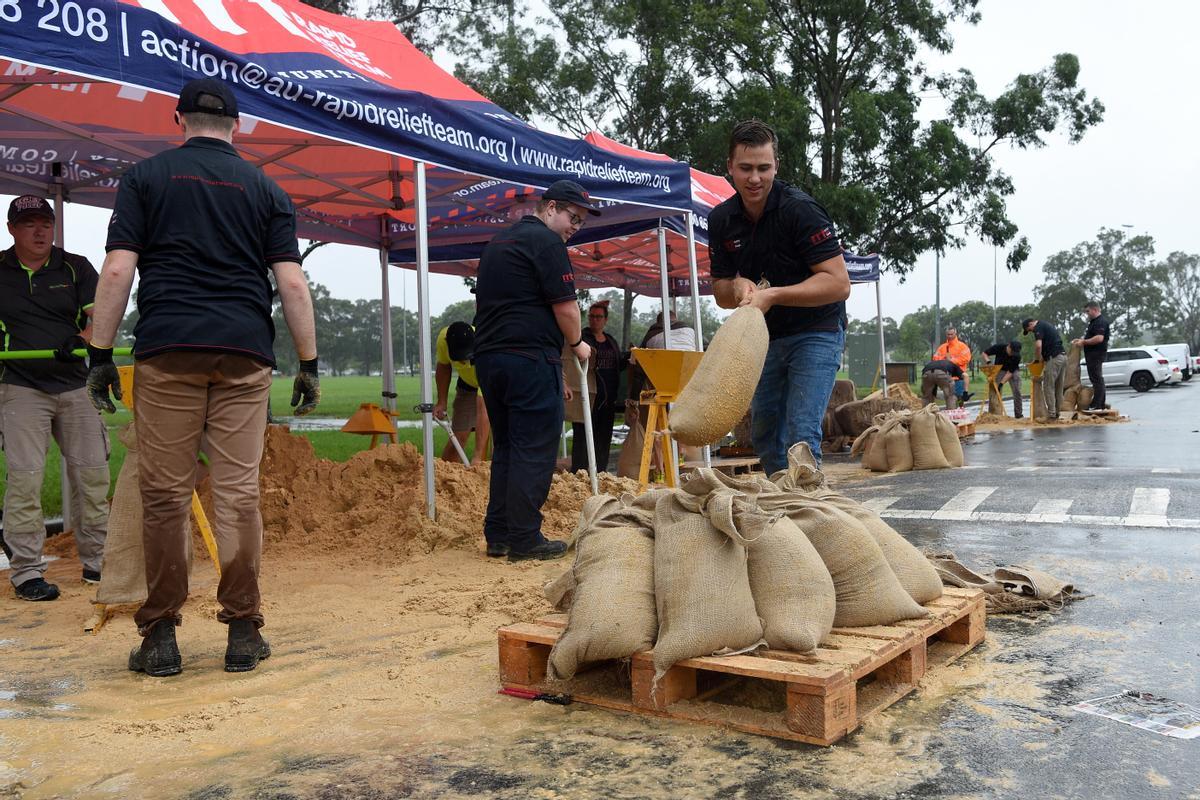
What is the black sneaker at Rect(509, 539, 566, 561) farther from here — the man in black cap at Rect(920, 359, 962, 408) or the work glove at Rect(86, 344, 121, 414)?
the man in black cap at Rect(920, 359, 962, 408)

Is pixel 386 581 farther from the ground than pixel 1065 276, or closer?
closer

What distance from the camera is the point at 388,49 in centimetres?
787

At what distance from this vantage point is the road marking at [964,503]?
7.23 meters

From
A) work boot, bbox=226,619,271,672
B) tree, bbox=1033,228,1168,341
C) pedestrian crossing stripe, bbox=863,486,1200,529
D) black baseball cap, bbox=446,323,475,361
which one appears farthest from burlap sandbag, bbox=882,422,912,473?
tree, bbox=1033,228,1168,341

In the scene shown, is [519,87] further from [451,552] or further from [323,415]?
[451,552]

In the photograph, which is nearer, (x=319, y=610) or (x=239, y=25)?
(x=319, y=610)

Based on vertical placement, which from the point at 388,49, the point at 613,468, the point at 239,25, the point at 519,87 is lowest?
the point at 613,468

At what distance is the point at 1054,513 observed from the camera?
7074 mm

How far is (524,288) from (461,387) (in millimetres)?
4218

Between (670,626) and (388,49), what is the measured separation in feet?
21.0

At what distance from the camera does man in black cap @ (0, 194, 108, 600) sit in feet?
16.2

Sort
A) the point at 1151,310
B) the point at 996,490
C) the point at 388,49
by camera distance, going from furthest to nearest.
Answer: the point at 1151,310
the point at 996,490
the point at 388,49

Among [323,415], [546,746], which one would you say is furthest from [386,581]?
[323,415]

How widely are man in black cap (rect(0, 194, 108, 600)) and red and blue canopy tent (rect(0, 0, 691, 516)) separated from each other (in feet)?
3.17
